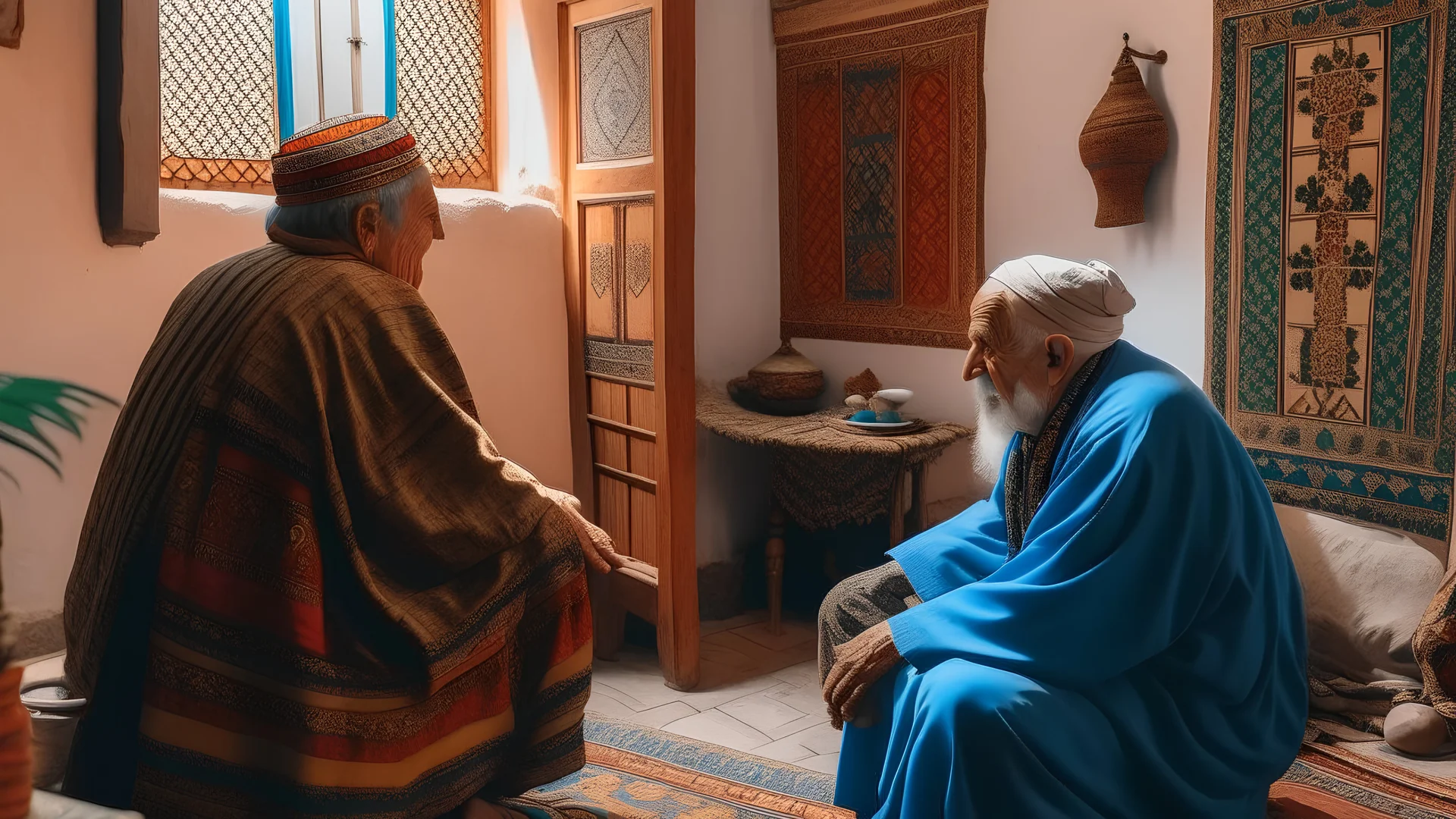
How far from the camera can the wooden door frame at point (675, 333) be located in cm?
357

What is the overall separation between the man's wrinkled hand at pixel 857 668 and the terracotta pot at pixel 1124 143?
1.94 metres

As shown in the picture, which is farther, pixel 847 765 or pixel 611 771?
pixel 611 771

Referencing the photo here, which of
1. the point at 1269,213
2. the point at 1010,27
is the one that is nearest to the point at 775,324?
the point at 1010,27

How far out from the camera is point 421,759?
86.4 inches

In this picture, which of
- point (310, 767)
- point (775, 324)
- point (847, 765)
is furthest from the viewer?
point (775, 324)

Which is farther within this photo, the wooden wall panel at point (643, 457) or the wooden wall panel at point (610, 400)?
the wooden wall panel at point (610, 400)

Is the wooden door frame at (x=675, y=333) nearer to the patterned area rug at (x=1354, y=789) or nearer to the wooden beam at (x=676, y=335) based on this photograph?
the wooden beam at (x=676, y=335)

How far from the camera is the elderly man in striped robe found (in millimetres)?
2078

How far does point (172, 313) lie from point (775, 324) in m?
2.98

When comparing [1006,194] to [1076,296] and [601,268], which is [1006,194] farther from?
[1076,296]

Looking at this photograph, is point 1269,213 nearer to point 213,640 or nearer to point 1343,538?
point 1343,538

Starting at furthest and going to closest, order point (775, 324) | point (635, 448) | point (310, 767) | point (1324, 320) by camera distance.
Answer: point (775, 324) < point (635, 448) < point (1324, 320) < point (310, 767)

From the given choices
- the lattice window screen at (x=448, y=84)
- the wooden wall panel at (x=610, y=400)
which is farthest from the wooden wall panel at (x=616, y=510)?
the lattice window screen at (x=448, y=84)

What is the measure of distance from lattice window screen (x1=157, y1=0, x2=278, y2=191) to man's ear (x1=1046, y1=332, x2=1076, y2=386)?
255 cm
